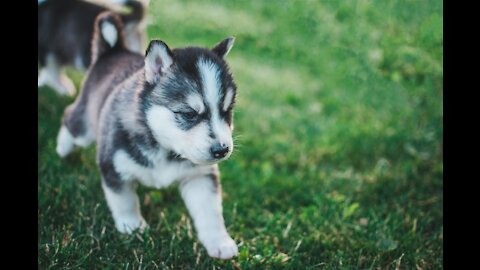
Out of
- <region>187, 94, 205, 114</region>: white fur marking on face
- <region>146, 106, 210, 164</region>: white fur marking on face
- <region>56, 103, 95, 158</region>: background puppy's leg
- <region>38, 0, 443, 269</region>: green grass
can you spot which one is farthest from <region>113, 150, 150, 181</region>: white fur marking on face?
<region>56, 103, 95, 158</region>: background puppy's leg

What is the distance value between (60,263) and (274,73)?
517 cm

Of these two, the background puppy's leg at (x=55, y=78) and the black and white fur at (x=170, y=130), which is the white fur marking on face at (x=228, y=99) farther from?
the background puppy's leg at (x=55, y=78)

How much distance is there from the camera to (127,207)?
3914 mm

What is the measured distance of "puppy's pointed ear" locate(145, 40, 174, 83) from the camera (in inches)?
136

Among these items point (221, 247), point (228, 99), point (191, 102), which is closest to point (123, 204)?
point (221, 247)

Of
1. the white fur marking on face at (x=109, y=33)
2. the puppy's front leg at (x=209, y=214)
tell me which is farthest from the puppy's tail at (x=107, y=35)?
the puppy's front leg at (x=209, y=214)

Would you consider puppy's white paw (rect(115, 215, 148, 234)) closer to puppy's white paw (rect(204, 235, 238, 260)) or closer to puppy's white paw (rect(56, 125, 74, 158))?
puppy's white paw (rect(204, 235, 238, 260))

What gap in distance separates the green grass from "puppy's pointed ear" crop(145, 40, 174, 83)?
0.78 metres

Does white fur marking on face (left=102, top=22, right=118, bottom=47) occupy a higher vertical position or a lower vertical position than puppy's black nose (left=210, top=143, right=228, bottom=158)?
higher

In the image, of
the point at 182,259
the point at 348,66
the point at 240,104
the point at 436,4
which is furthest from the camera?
the point at 348,66

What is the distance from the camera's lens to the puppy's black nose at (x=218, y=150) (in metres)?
3.27
